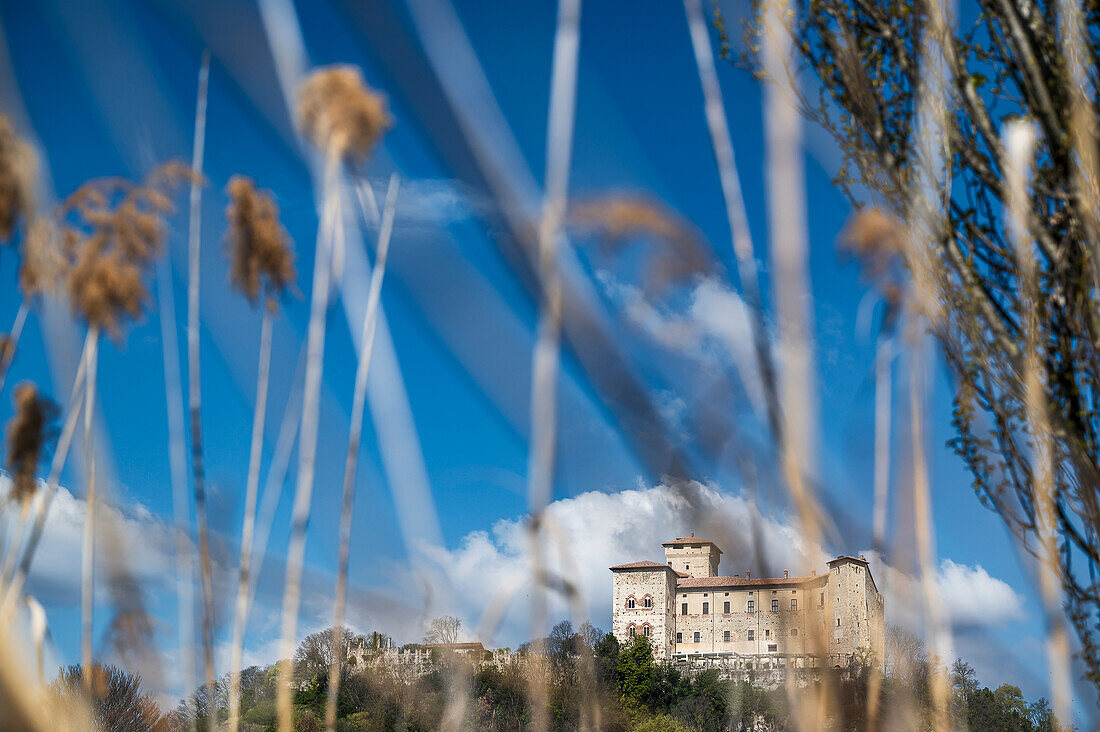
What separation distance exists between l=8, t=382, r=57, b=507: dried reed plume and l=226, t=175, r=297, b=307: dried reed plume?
1.32 ft

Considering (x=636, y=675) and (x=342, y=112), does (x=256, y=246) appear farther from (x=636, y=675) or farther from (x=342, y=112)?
(x=636, y=675)

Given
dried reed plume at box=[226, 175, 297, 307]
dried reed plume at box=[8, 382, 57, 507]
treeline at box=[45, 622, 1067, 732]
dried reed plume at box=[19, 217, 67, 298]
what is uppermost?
dried reed plume at box=[226, 175, 297, 307]

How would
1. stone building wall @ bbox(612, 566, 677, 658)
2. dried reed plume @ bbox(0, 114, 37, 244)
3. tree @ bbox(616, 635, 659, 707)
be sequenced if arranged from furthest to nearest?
stone building wall @ bbox(612, 566, 677, 658), tree @ bbox(616, 635, 659, 707), dried reed plume @ bbox(0, 114, 37, 244)

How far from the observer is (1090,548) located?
2059mm

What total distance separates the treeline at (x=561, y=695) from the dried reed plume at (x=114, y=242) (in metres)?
0.67

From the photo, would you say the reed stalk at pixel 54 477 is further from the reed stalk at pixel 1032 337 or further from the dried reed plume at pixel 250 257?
the reed stalk at pixel 1032 337

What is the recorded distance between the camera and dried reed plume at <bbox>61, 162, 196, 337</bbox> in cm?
153

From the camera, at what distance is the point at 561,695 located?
22.5 metres

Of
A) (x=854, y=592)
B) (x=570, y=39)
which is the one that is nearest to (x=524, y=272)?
(x=570, y=39)

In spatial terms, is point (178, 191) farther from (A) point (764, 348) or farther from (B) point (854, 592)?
(B) point (854, 592)

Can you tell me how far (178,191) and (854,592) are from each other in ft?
111

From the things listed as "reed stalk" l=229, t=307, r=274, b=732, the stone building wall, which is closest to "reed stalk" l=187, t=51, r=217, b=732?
"reed stalk" l=229, t=307, r=274, b=732

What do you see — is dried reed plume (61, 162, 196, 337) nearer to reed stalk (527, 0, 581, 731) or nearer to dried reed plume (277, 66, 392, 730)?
dried reed plume (277, 66, 392, 730)

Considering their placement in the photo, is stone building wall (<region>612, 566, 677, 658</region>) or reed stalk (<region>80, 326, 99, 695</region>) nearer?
reed stalk (<region>80, 326, 99, 695</region>)
